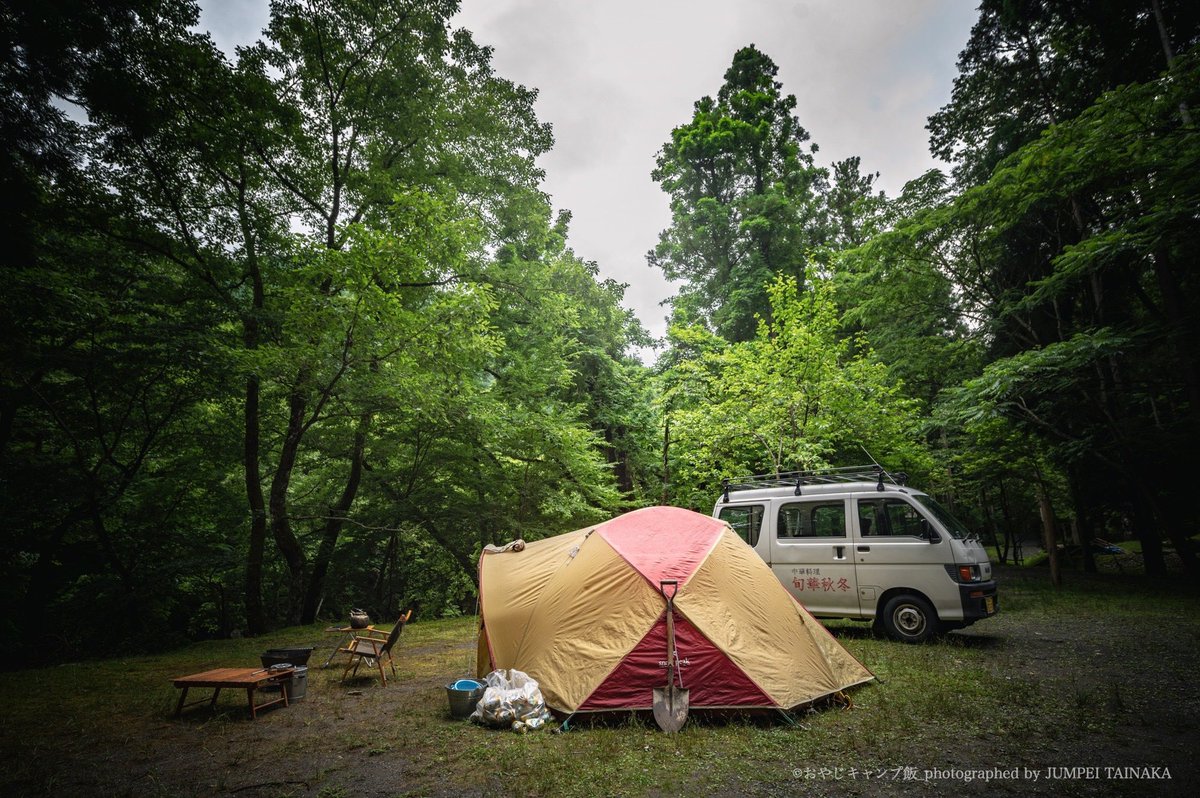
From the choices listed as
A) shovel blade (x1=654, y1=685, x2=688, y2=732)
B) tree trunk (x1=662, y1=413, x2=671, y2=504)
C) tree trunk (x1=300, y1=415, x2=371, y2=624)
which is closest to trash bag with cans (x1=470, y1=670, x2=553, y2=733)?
shovel blade (x1=654, y1=685, x2=688, y2=732)

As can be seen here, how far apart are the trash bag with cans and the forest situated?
21.6 feet

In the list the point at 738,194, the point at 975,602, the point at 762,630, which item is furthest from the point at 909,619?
the point at 738,194

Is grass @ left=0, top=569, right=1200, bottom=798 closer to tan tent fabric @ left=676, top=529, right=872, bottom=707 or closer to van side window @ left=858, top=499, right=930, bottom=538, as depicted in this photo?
tan tent fabric @ left=676, top=529, right=872, bottom=707

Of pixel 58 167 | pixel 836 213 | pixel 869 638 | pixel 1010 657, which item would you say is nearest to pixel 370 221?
pixel 58 167

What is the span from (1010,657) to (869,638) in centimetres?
187

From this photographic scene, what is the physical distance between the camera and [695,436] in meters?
13.7

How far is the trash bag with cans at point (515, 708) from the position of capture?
15.6 ft

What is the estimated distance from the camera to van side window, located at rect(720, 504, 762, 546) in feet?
30.6

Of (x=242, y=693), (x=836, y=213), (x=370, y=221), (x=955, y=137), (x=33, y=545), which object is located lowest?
(x=242, y=693)

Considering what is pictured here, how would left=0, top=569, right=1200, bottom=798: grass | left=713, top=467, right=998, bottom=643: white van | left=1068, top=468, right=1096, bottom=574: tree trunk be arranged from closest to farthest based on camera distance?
left=0, top=569, right=1200, bottom=798: grass < left=713, top=467, right=998, bottom=643: white van < left=1068, top=468, right=1096, bottom=574: tree trunk

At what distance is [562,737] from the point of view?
14.7 ft

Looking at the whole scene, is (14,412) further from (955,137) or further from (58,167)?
(955,137)

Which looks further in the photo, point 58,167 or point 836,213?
point 836,213

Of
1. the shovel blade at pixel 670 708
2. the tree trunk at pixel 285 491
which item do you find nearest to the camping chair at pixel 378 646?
the shovel blade at pixel 670 708
